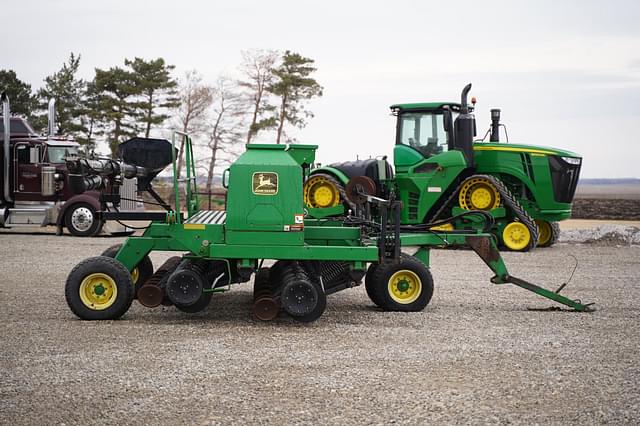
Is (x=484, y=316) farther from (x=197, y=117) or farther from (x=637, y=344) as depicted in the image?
(x=197, y=117)

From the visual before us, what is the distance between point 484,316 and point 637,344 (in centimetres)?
196

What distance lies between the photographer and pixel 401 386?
6.37 metres

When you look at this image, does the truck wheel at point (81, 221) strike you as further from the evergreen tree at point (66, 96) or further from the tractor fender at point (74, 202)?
the evergreen tree at point (66, 96)

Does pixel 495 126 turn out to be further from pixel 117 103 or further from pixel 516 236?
pixel 117 103

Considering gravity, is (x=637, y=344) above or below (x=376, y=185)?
below

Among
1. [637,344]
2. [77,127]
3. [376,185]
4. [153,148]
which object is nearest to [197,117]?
[77,127]

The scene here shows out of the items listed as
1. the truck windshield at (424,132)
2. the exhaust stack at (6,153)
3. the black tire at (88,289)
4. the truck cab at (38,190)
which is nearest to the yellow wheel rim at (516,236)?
the truck windshield at (424,132)

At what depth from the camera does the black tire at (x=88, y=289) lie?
8.77 meters

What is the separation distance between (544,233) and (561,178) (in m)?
1.73

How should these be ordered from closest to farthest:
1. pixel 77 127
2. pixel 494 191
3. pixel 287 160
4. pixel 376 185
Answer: pixel 287 160
pixel 494 191
pixel 376 185
pixel 77 127

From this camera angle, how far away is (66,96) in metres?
46.4

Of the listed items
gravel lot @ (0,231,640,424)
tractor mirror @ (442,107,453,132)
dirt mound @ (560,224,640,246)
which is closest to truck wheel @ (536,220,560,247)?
dirt mound @ (560,224,640,246)

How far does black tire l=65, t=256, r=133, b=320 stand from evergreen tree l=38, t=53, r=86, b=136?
36111 mm

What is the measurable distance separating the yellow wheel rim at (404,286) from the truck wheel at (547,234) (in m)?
10.3
